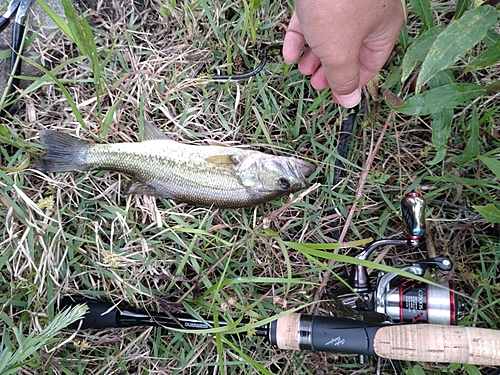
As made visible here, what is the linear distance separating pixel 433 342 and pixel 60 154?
271 cm

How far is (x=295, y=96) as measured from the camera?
3.24 metres

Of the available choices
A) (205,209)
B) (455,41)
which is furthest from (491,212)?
(205,209)

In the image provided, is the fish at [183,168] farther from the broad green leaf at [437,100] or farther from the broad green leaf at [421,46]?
the broad green leaf at [421,46]

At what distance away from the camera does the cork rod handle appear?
2547 millimetres

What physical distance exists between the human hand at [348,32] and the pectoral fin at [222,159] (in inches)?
33.1

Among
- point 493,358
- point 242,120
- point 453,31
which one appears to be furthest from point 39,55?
point 493,358

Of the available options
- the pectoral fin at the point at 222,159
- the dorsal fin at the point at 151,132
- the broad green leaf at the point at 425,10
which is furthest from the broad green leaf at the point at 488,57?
the dorsal fin at the point at 151,132

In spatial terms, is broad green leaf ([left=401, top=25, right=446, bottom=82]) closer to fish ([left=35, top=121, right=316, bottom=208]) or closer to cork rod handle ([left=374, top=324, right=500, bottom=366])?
fish ([left=35, top=121, right=316, bottom=208])

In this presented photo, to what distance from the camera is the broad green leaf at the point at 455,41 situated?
1793 millimetres

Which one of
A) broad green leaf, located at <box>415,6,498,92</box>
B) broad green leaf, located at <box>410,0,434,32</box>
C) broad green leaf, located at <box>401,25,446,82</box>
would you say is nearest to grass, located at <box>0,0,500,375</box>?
broad green leaf, located at <box>410,0,434,32</box>

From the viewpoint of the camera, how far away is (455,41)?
1.80m

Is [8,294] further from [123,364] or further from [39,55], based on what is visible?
[39,55]

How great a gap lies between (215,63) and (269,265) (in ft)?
5.21

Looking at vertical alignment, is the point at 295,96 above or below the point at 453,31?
below
